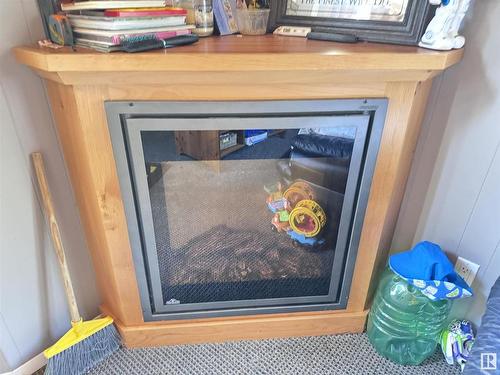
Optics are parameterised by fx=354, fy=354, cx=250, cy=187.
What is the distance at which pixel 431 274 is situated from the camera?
1.06 metres

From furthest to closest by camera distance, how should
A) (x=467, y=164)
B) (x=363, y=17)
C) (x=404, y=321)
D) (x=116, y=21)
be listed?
(x=404, y=321), (x=467, y=164), (x=363, y=17), (x=116, y=21)

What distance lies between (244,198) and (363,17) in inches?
24.1

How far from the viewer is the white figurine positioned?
2.62 ft

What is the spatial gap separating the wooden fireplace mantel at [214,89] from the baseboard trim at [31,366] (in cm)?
31

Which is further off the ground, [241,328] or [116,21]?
[116,21]

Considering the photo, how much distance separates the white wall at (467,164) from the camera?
3.09 feet

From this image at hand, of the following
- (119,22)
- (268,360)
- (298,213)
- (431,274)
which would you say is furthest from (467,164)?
(119,22)

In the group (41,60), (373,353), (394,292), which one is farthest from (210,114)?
(373,353)

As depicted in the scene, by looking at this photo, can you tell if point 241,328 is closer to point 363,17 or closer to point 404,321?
point 404,321

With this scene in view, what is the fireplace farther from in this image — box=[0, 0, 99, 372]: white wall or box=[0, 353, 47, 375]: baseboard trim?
box=[0, 353, 47, 375]: baseboard trim

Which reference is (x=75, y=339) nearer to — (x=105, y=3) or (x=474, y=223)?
(x=105, y=3)

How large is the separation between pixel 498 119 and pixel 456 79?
16 centimetres

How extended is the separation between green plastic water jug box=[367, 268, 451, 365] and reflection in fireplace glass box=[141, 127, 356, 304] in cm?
20

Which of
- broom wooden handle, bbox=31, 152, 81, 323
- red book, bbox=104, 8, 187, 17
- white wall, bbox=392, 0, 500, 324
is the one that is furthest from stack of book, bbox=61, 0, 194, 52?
white wall, bbox=392, 0, 500, 324
